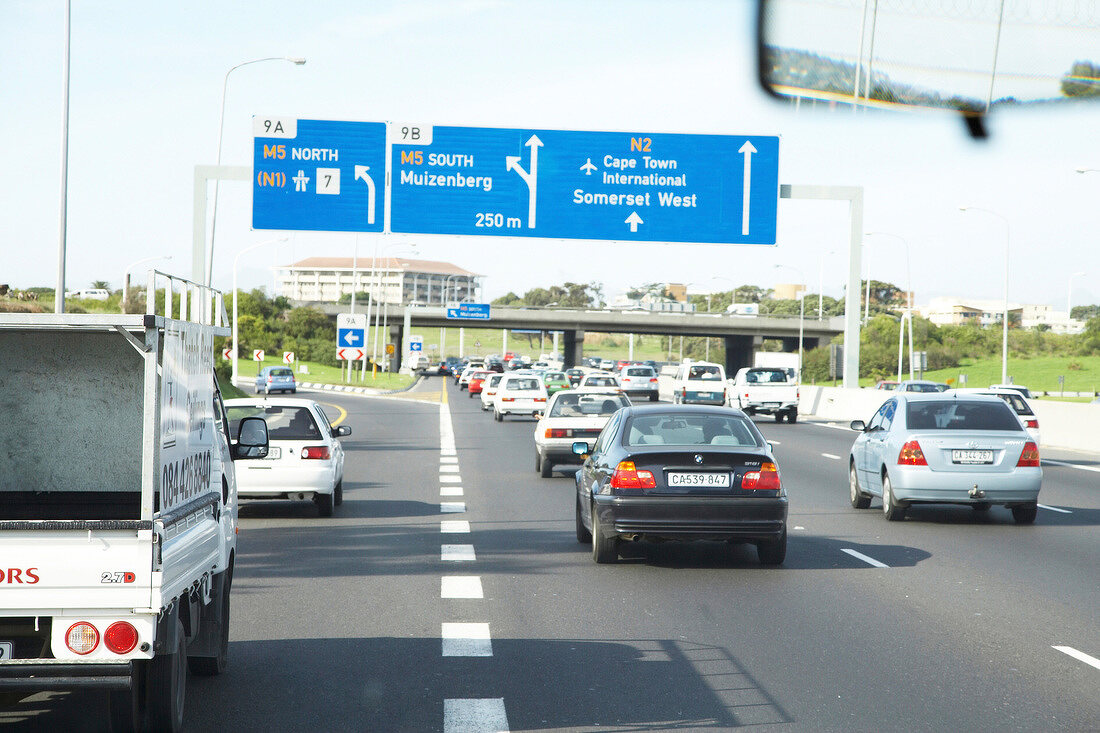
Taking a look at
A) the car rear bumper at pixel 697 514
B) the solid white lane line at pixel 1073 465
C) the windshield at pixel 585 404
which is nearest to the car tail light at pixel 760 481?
the car rear bumper at pixel 697 514

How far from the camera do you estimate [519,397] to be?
45125 mm

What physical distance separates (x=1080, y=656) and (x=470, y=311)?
9723cm

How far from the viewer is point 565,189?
34.2 metres

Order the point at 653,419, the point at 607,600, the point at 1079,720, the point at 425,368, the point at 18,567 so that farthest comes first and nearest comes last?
1. the point at 425,368
2. the point at 653,419
3. the point at 607,600
4. the point at 1079,720
5. the point at 18,567

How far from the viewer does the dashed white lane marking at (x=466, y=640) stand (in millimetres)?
8484

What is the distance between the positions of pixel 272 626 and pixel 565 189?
84.2 feet

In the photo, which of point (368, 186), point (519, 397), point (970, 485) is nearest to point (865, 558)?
point (970, 485)

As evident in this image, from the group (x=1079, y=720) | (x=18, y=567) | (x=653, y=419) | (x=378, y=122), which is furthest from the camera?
(x=378, y=122)

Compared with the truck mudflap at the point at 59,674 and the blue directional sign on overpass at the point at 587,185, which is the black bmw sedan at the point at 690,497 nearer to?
the truck mudflap at the point at 59,674

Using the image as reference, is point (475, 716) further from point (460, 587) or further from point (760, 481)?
point (760, 481)

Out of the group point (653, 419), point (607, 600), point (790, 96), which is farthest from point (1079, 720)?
point (653, 419)

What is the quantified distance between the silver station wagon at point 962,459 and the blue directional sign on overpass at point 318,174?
19.5 m

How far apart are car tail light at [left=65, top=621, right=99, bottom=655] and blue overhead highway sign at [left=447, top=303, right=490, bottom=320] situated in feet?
324

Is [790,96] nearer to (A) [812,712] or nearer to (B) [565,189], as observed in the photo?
(A) [812,712]
